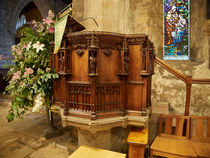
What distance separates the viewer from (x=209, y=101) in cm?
370

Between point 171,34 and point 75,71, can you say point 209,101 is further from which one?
point 75,71

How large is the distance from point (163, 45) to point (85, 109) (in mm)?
3707

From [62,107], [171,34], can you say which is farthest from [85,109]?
[171,34]

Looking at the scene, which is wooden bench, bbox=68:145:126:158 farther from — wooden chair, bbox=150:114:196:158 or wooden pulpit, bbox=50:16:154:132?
wooden chair, bbox=150:114:196:158

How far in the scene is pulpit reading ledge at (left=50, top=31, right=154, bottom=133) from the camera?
1.53 meters

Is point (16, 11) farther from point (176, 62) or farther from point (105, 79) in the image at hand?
point (105, 79)

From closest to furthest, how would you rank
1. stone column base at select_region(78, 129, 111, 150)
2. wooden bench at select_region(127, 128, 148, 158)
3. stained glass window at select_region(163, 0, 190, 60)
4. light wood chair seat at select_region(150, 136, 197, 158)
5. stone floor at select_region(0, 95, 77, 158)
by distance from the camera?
wooden bench at select_region(127, 128, 148, 158) → light wood chair seat at select_region(150, 136, 197, 158) → stone column base at select_region(78, 129, 111, 150) → stone floor at select_region(0, 95, 77, 158) → stained glass window at select_region(163, 0, 190, 60)

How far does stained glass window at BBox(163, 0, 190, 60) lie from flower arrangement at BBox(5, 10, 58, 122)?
362 cm

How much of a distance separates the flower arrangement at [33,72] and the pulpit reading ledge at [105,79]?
422 millimetres

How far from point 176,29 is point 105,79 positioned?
153 inches

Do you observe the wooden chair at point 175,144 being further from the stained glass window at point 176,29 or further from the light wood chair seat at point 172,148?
the stained glass window at point 176,29

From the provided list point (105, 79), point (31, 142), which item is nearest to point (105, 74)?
point (105, 79)

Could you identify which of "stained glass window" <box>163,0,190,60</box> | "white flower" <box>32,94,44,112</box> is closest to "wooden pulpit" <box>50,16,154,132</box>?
"white flower" <box>32,94,44,112</box>

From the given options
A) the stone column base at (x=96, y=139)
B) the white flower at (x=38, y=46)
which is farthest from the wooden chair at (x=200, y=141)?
the white flower at (x=38, y=46)
